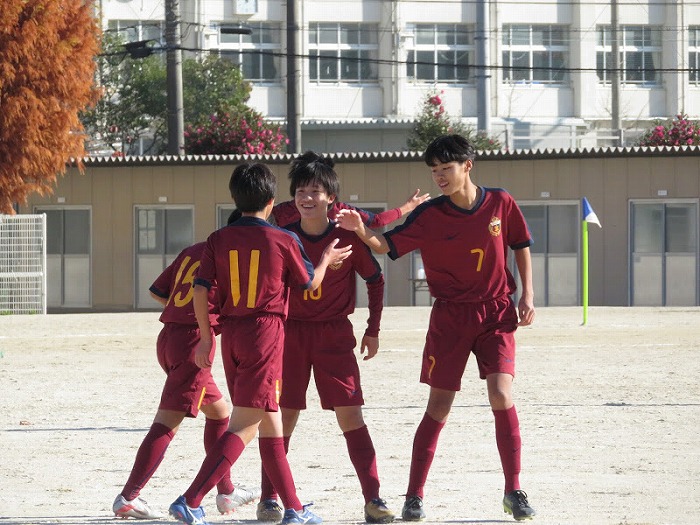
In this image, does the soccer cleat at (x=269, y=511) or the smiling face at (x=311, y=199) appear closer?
the soccer cleat at (x=269, y=511)

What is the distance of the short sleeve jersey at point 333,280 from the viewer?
6.97m

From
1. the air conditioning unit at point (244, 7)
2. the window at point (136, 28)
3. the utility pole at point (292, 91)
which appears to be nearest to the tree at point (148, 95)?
the air conditioning unit at point (244, 7)

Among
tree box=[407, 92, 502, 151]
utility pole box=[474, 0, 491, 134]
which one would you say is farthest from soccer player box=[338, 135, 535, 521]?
utility pole box=[474, 0, 491, 134]

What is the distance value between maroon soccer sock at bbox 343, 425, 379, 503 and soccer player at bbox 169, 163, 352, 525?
0.35 metres

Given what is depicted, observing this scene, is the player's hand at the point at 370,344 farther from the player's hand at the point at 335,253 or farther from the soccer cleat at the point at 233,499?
the soccer cleat at the point at 233,499

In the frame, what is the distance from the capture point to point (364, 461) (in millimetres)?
6906

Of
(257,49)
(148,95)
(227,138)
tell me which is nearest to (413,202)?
(227,138)

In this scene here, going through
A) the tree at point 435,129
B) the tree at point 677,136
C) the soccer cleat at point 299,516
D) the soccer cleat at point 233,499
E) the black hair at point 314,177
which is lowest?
the soccer cleat at point 233,499

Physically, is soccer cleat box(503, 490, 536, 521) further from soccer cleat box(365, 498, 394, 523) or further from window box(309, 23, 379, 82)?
window box(309, 23, 379, 82)

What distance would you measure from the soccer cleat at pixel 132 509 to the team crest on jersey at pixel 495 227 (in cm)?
217

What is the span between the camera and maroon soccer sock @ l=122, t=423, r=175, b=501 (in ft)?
22.5

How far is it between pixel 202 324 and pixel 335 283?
2.52ft

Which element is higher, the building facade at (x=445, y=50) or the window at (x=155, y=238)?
the building facade at (x=445, y=50)

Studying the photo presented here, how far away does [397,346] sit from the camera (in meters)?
18.2
